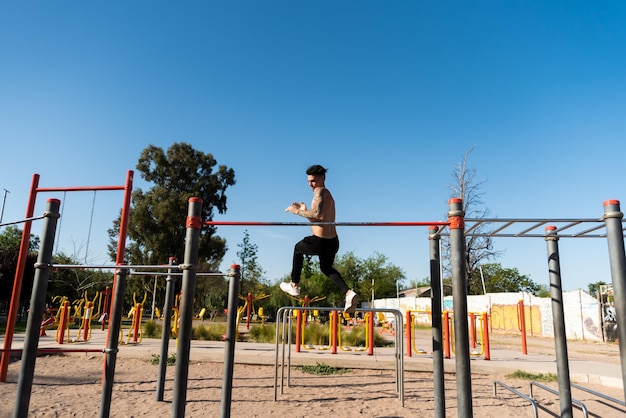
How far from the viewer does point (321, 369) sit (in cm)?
792

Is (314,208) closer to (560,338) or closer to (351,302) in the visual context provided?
(351,302)

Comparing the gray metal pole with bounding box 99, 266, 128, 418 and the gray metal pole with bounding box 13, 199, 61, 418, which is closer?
the gray metal pole with bounding box 13, 199, 61, 418

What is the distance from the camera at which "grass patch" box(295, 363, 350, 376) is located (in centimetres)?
777

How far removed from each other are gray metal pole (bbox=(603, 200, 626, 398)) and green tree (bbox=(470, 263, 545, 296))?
53.1 meters

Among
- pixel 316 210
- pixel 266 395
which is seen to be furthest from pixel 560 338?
pixel 266 395

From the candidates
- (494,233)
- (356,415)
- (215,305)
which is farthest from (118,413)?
(215,305)

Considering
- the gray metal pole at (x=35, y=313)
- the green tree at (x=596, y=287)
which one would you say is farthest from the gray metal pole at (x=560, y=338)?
the green tree at (x=596, y=287)

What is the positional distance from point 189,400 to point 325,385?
220 centimetres

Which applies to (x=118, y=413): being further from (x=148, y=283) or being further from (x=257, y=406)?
(x=148, y=283)

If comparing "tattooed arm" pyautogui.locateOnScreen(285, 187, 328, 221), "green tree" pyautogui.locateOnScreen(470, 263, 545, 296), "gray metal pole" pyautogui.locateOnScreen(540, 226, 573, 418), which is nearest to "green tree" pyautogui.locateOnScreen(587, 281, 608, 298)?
"green tree" pyautogui.locateOnScreen(470, 263, 545, 296)

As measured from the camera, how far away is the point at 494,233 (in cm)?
378

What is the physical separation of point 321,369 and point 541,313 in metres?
19.5

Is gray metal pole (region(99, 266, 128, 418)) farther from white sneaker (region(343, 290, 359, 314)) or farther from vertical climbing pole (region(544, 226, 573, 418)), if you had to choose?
vertical climbing pole (region(544, 226, 573, 418))

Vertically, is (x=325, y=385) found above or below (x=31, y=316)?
below
